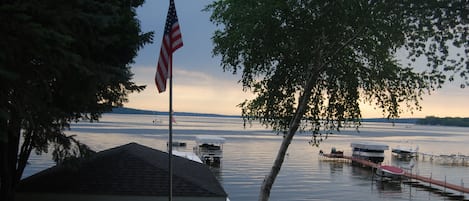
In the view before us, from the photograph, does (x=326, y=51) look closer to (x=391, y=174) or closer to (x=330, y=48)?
(x=330, y=48)

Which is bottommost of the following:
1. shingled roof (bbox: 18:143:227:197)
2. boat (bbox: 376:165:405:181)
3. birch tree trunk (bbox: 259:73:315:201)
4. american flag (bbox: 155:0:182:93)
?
boat (bbox: 376:165:405:181)

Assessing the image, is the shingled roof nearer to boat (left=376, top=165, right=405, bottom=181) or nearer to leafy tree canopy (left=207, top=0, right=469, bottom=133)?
leafy tree canopy (left=207, top=0, right=469, bottom=133)

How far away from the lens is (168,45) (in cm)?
1484

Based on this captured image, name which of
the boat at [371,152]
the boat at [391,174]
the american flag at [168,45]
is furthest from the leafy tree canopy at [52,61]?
the boat at [371,152]

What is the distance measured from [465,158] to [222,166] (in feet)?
156

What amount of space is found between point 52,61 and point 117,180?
9.47 m

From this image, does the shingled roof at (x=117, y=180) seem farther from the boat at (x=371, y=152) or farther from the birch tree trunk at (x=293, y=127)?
the boat at (x=371, y=152)

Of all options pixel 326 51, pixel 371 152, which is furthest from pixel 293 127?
pixel 371 152

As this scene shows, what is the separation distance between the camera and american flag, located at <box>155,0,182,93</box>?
14.5m

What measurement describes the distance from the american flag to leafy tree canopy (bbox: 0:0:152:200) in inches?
59.2

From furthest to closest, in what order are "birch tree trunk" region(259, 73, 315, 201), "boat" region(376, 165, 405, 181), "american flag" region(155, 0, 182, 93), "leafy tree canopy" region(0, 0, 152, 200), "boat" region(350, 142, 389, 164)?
"boat" region(350, 142, 389, 164)
"boat" region(376, 165, 405, 181)
"birch tree trunk" region(259, 73, 315, 201)
"american flag" region(155, 0, 182, 93)
"leafy tree canopy" region(0, 0, 152, 200)

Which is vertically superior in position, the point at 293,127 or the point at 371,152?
the point at 293,127

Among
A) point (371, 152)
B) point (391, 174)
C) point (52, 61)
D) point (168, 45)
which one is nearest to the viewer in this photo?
point (52, 61)

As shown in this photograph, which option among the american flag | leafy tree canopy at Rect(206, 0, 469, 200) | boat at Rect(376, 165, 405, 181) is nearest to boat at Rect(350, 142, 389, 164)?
boat at Rect(376, 165, 405, 181)
